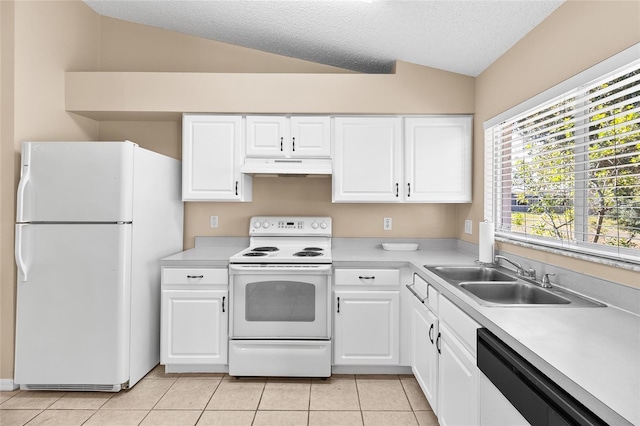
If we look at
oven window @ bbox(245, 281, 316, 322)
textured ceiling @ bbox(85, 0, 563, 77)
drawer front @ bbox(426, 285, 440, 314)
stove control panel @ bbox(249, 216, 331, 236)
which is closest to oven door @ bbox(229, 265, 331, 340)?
oven window @ bbox(245, 281, 316, 322)

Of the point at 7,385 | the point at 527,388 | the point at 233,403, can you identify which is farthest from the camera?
the point at 7,385

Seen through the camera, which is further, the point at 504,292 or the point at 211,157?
the point at 211,157

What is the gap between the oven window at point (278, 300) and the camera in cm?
266

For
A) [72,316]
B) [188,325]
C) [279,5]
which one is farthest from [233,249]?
[279,5]

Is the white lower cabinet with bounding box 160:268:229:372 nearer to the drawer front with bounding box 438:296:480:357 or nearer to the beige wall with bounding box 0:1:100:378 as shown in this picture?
the beige wall with bounding box 0:1:100:378

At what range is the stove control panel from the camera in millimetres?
3252

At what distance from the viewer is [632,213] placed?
1496mm

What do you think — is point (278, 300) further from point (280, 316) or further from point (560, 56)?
point (560, 56)

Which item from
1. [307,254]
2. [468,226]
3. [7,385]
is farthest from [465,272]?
[7,385]

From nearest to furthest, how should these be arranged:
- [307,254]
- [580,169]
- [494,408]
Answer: [494,408], [580,169], [307,254]

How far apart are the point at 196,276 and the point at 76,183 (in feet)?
3.30

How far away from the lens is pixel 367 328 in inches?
106

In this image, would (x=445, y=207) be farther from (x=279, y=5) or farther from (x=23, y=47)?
(x=23, y=47)

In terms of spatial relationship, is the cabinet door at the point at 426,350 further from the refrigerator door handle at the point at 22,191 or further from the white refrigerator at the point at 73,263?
the refrigerator door handle at the point at 22,191
